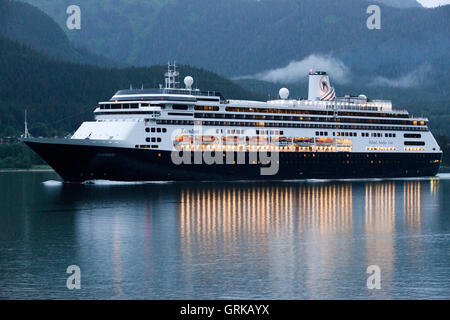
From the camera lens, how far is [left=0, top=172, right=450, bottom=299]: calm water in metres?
41.2

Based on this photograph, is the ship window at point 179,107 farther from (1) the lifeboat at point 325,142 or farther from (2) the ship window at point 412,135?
(2) the ship window at point 412,135

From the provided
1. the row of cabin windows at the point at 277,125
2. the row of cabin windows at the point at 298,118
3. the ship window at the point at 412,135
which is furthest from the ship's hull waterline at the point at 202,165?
the row of cabin windows at the point at 298,118

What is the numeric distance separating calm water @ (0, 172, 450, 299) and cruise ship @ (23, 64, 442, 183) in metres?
13.4

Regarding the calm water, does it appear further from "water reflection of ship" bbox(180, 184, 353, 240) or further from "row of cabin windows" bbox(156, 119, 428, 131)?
"row of cabin windows" bbox(156, 119, 428, 131)

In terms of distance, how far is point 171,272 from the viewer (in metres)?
44.8

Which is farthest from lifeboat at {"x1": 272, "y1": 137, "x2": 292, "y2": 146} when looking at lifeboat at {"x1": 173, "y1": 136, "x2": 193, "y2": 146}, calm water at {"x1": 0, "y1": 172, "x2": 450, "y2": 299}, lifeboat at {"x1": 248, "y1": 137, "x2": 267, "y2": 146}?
calm water at {"x1": 0, "y1": 172, "x2": 450, "y2": 299}

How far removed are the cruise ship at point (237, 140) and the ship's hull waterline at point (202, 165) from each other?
0.47ft

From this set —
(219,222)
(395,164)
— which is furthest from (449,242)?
(395,164)

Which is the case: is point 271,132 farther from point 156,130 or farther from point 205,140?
point 156,130

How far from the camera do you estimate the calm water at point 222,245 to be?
4125cm

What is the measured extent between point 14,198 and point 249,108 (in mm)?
39755

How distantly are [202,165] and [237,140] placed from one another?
752 centimetres

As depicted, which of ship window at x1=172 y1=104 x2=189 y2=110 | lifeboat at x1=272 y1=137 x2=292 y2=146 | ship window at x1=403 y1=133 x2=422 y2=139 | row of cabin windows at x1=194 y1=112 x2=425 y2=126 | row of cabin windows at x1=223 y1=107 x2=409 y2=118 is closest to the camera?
ship window at x1=172 y1=104 x2=189 y2=110

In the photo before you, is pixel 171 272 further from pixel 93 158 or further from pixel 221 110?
pixel 221 110
